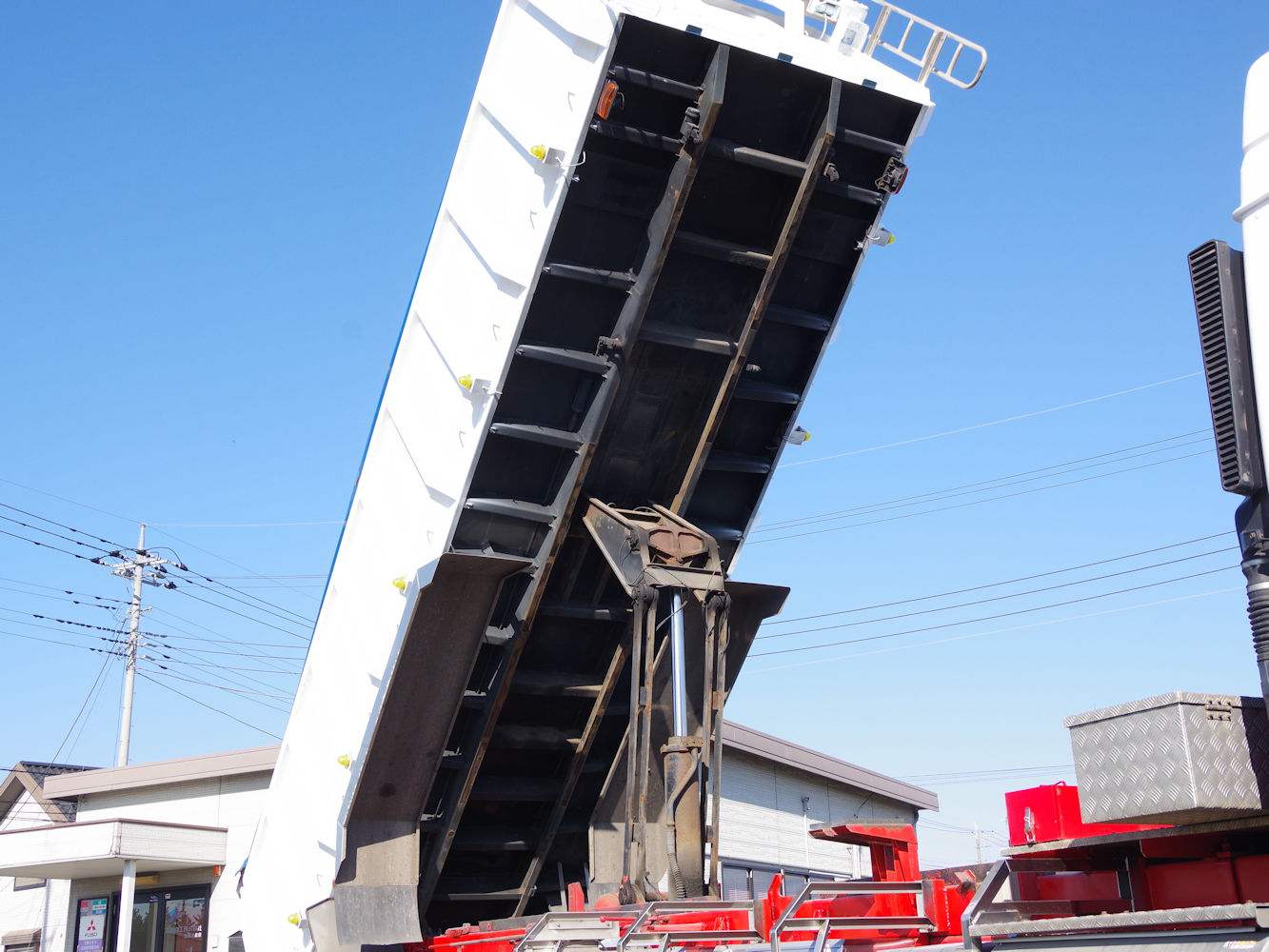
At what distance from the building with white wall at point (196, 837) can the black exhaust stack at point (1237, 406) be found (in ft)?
40.5

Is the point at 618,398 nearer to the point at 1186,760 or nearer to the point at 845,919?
the point at 845,919

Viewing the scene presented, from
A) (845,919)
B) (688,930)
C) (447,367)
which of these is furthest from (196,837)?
(845,919)

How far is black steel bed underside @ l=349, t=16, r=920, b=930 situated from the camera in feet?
24.1

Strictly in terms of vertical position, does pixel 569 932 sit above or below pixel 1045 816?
below

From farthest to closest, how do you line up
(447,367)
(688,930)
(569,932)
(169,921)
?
1. (169,921)
2. (447,367)
3. (569,932)
4. (688,930)

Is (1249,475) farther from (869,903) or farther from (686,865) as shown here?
(686,865)

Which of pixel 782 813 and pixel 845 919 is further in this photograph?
pixel 782 813

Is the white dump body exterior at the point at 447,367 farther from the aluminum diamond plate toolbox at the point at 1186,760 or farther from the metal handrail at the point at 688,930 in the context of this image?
the aluminum diamond plate toolbox at the point at 1186,760

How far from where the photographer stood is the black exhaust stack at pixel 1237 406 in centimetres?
407

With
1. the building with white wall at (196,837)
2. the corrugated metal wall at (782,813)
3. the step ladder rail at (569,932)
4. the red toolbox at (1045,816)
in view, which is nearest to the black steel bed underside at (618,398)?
the step ladder rail at (569,932)

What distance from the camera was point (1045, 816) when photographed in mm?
5066

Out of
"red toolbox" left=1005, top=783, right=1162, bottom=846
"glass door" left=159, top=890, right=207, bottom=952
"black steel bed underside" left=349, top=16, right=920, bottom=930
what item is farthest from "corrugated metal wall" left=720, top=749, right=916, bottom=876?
"red toolbox" left=1005, top=783, right=1162, bottom=846

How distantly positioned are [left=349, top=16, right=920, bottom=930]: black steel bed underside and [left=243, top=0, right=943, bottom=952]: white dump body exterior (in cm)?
17

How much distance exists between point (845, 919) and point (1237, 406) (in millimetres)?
2818
